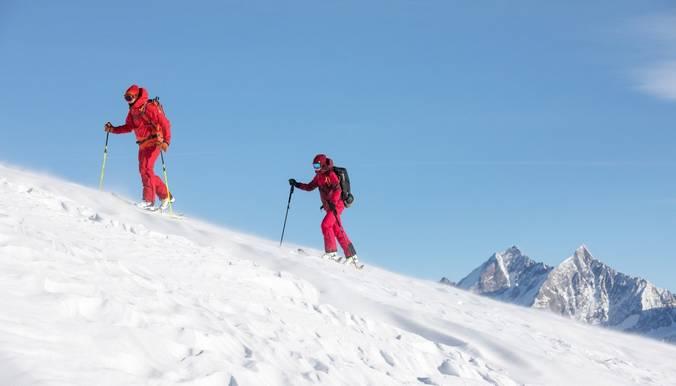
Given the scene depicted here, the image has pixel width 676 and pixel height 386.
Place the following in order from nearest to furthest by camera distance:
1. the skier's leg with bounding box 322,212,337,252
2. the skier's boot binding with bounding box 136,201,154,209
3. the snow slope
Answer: the snow slope < the skier's boot binding with bounding box 136,201,154,209 < the skier's leg with bounding box 322,212,337,252

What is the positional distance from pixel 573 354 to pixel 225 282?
15.8 ft

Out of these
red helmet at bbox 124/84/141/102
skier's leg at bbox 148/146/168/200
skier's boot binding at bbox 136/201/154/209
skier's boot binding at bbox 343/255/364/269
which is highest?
red helmet at bbox 124/84/141/102

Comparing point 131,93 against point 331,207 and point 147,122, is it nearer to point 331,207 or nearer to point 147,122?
point 147,122

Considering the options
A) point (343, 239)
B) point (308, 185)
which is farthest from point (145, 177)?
point (343, 239)

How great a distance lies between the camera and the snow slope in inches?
172

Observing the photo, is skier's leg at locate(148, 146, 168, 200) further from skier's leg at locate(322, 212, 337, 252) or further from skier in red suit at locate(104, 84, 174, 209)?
skier's leg at locate(322, 212, 337, 252)

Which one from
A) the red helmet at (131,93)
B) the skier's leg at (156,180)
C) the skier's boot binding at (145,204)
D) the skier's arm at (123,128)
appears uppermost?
the red helmet at (131,93)

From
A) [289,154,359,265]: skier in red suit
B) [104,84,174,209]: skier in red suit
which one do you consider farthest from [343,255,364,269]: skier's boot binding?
[104,84,174,209]: skier in red suit

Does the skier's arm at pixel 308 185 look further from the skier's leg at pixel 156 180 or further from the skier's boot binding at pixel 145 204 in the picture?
the skier's boot binding at pixel 145 204

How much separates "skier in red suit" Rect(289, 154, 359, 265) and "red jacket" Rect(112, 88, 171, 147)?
122 inches

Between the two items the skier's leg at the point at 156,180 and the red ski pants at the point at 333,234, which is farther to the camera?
the red ski pants at the point at 333,234

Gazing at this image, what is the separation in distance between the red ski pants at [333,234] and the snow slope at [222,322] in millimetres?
2214

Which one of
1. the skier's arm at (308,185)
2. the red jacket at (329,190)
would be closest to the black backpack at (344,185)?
the red jacket at (329,190)

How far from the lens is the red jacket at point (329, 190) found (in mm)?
15359
